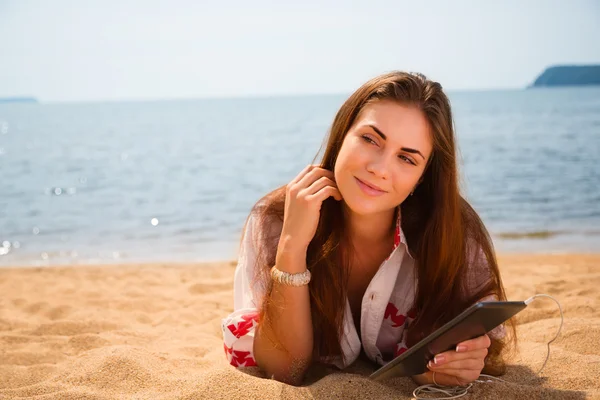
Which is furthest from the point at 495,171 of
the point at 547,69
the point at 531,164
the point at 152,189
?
the point at 547,69

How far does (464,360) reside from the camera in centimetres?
265

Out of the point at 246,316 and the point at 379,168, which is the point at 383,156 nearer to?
the point at 379,168

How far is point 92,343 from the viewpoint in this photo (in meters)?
3.89

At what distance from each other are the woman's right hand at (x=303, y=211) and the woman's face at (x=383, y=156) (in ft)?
0.39

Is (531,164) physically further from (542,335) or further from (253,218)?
(253,218)

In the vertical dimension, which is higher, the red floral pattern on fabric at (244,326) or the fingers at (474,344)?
the fingers at (474,344)

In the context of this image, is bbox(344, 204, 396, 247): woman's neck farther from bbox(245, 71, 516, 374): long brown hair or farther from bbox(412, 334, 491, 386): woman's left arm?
bbox(412, 334, 491, 386): woman's left arm

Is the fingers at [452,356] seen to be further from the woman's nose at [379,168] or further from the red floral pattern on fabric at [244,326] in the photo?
the red floral pattern on fabric at [244,326]

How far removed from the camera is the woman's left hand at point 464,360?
103 inches

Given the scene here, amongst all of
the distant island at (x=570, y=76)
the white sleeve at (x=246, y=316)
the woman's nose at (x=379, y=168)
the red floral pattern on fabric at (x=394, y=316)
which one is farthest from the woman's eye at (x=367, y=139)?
the distant island at (x=570, y=76)

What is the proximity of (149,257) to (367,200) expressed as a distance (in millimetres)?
5849

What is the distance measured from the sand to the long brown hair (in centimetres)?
32

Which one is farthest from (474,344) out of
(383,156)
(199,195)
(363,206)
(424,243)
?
(199,195)

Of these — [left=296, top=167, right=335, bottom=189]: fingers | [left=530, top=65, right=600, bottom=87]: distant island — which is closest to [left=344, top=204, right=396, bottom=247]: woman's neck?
[left=296, top=167, right=335, bottom=189]: fingers
